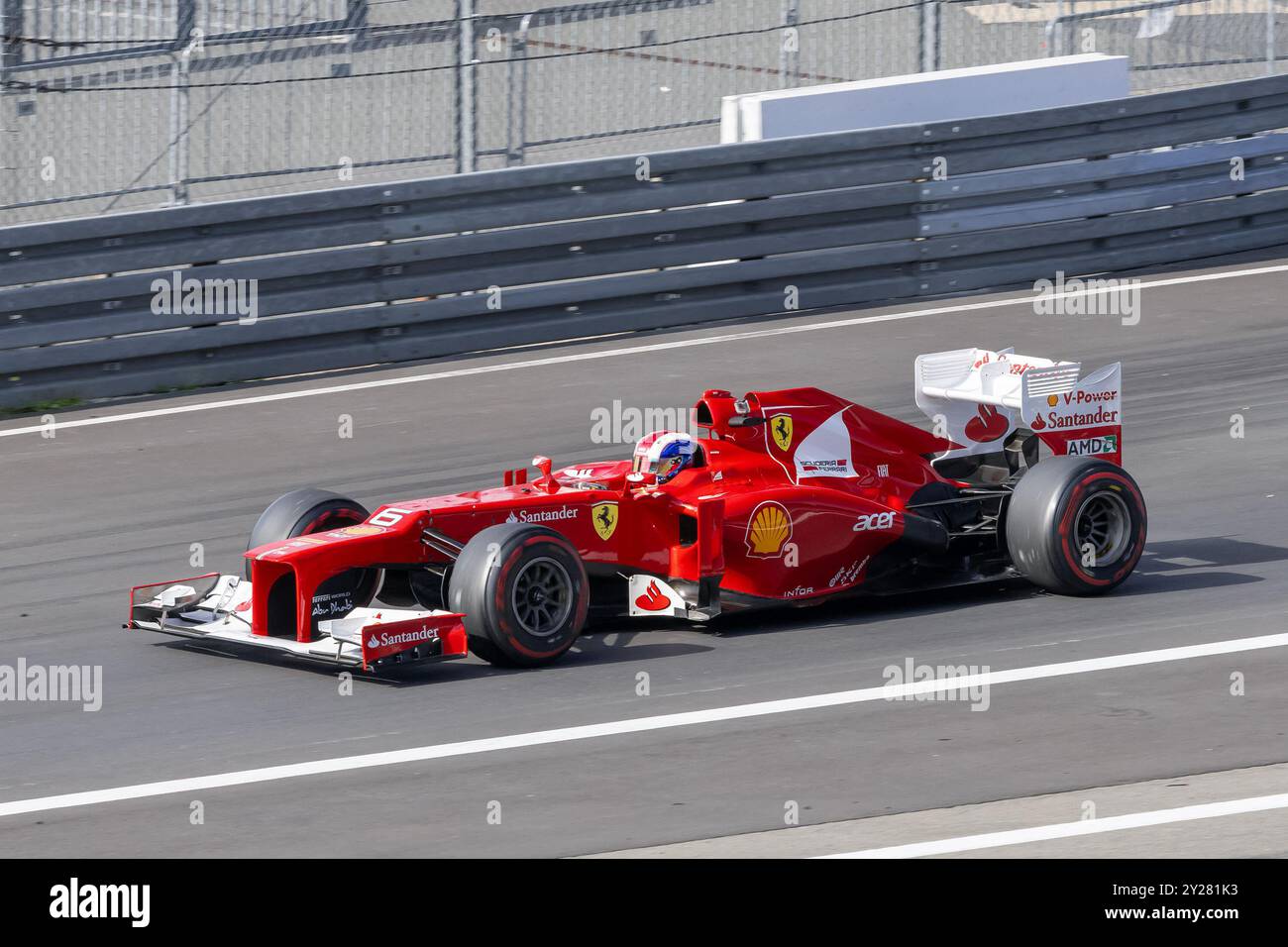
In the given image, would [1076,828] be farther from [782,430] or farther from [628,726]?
[782,430]

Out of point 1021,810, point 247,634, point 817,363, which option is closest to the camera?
point 1021,810

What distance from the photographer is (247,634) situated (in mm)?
8953

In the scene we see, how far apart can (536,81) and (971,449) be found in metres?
6.69

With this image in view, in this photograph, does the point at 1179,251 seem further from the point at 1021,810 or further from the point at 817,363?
the point at 1021,810

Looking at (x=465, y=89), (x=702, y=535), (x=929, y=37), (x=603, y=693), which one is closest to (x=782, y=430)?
(x=702, y=535)

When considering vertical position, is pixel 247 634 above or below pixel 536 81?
below

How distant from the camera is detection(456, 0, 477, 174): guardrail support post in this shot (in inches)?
613

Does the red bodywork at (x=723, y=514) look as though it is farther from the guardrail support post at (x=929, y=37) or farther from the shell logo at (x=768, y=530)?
the guardrail support post at (x=929, y=37)

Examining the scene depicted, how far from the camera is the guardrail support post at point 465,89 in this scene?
51.1 feet

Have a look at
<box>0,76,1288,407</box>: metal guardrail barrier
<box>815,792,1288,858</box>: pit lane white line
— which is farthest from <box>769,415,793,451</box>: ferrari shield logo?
<box>0,76,1288,407</box>: metal guardrail barrier

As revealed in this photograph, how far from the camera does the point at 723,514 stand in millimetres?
9375

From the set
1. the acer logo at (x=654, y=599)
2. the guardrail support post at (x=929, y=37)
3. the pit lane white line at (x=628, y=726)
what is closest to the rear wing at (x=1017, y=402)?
the pit lane white line at (x=628, y=726)
